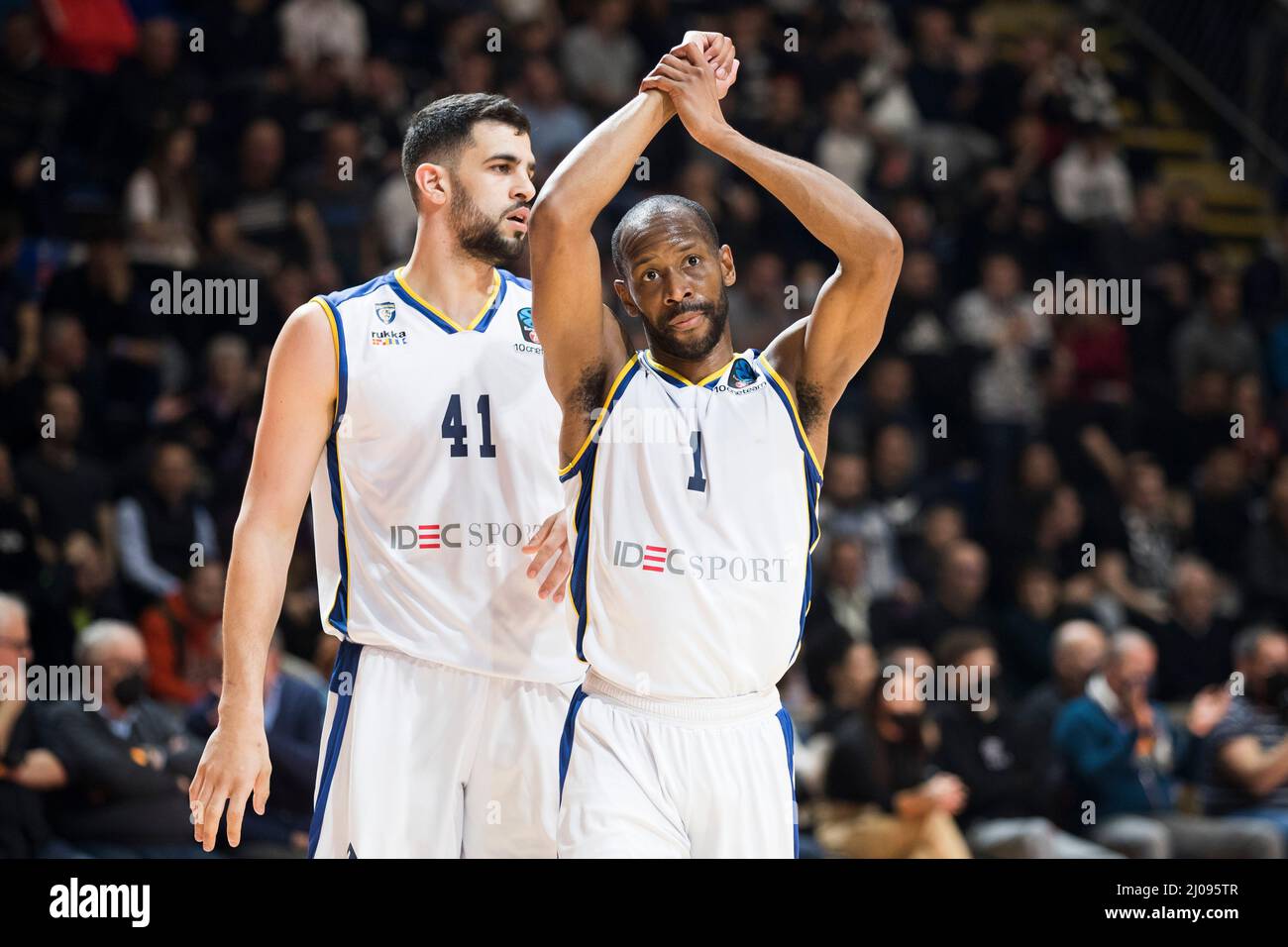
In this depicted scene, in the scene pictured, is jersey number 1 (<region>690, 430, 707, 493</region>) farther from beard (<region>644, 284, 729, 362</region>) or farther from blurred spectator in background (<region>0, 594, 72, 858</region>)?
blurred spectator in background (<region>0, 594, 72, 858</region>)

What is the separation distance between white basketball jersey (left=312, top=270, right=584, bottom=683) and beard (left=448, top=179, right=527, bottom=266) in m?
0.21

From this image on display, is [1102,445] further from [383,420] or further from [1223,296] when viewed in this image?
[383,420]

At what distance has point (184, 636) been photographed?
26.3 ft

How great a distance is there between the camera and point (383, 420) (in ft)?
14.9

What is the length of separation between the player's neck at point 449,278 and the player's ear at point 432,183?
10cm

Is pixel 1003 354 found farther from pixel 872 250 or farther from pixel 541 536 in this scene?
pixel 541 536

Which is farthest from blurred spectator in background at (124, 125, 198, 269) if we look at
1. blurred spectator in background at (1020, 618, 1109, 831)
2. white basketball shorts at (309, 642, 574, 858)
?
white basketball shorts at (309, 642, 574, 858)

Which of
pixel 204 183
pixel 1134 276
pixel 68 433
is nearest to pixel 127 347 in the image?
pixel 68 433

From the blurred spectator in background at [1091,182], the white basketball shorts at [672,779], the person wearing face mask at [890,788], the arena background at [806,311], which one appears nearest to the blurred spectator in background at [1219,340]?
the arena background at [806,311]

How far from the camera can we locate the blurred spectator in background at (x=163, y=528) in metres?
8.42

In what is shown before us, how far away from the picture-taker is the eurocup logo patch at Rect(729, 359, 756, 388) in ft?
14.0

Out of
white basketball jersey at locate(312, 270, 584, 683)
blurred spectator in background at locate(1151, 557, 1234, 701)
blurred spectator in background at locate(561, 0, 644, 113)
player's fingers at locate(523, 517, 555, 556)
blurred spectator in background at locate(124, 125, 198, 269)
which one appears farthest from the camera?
blurred spectator in background at locate(561, 0, 644, 113)

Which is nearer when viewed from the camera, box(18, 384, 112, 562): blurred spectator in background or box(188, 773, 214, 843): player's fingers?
box(188, 773, 214, 843): player's fingers

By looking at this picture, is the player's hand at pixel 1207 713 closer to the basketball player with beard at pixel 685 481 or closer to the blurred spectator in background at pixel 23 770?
Answer: the basketball player with beard at pixel 685 481
